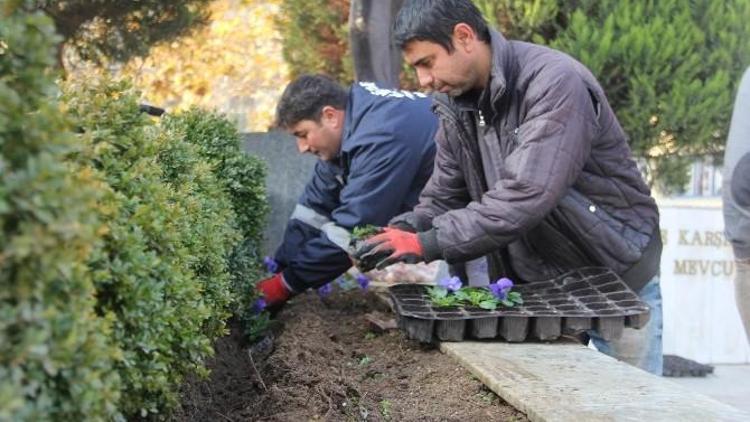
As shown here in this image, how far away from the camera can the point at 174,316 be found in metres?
2.41

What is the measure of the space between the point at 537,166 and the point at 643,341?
3.36ft

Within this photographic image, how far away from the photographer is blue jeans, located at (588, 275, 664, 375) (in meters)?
3.89

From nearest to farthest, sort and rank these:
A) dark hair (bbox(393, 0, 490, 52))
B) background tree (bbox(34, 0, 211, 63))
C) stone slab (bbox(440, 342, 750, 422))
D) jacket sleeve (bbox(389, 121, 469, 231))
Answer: stone slab (bbox(440, 342, 750, 422)) < dark hair (bbox(393, 0, 490, 52)) < jacket sleeve (bbox(389, 121, 469, 231)) < background tree (bbox(34, 0, 211, 63))

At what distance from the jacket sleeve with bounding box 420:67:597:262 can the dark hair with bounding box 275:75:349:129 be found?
6.23 feet

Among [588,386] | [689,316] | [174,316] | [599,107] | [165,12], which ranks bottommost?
[689,316]

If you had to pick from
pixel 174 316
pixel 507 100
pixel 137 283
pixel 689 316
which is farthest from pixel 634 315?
pixel 689 316

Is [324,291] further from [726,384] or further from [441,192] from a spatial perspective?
[726,384]

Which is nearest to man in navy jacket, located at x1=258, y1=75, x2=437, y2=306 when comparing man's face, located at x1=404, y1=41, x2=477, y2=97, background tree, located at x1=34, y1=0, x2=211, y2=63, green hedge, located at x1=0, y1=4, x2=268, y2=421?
man's face, located at x1=404, y1=41, x2=477, y2=97

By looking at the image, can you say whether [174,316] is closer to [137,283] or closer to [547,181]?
[137,283]

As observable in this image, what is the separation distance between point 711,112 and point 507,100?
547 centimetres

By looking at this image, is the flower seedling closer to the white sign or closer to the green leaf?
the green leaf

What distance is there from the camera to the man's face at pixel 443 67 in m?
3.65

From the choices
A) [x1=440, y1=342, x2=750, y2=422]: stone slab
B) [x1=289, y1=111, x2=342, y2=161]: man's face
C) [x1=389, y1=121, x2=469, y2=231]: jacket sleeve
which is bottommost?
[x1=440, y1=342, x2=750, y2=422]: stone slab

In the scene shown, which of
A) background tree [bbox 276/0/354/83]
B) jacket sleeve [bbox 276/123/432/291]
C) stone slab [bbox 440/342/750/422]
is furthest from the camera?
background tree [bbox 276/0/354/83]
